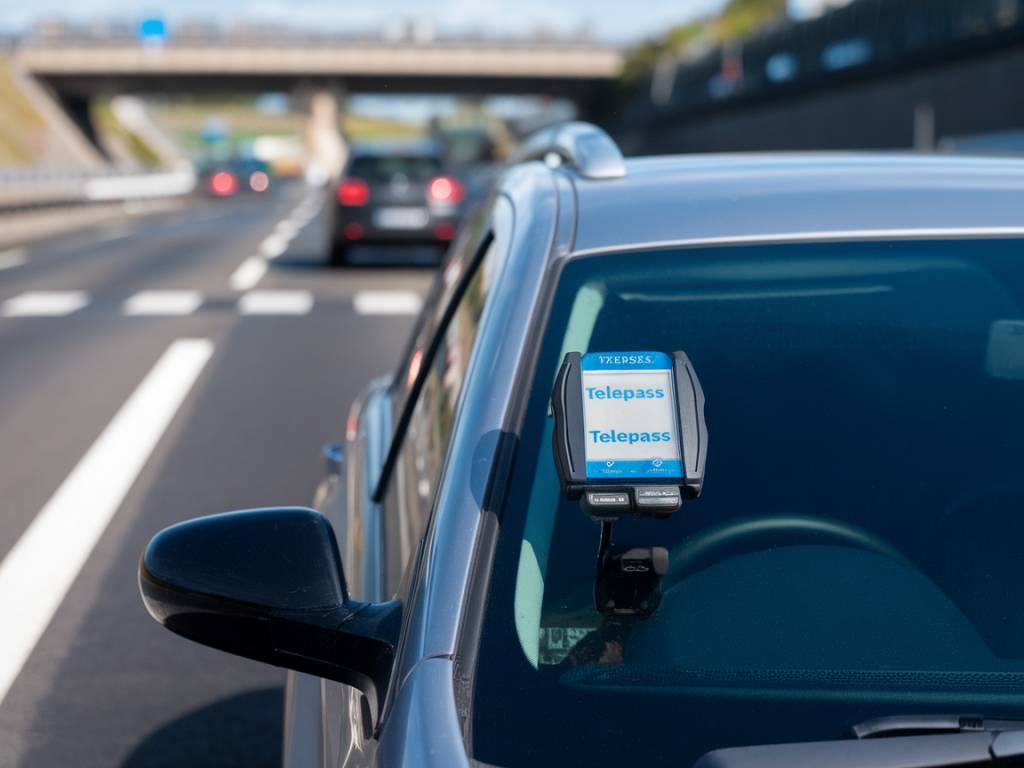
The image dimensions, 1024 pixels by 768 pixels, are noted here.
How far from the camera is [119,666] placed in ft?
16.1

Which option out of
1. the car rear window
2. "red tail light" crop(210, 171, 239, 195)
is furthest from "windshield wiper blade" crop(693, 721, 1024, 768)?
"red tail light" crop(210, 171, 239, 195)

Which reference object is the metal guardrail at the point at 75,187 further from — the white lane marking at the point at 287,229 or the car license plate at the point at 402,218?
the car license plate at the point at 402,218

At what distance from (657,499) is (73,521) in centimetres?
549

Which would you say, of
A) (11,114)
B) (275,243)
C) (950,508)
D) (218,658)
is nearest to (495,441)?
(950,508)

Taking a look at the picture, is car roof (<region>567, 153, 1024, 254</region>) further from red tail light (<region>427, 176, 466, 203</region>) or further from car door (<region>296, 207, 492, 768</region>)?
red tail light (<region>427, 176, 466, 203</region>)

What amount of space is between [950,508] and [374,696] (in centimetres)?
79

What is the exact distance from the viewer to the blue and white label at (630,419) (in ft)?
6.02

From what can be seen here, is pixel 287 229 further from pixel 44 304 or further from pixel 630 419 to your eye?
pixel 630 419

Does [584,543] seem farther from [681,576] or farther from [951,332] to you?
[951,332]

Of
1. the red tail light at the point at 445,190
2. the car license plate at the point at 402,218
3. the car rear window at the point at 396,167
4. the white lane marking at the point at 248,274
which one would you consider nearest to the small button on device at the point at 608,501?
the white lane marking at the point at 248,274

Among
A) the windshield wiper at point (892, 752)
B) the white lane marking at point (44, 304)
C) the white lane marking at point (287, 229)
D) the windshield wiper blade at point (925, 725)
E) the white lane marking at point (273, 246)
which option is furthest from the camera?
the white lane marking at point (287, 229)

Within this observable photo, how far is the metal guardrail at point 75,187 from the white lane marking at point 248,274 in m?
10.9

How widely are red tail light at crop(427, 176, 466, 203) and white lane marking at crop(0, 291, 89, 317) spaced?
6.56 metres

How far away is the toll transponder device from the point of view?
1.83 meters
